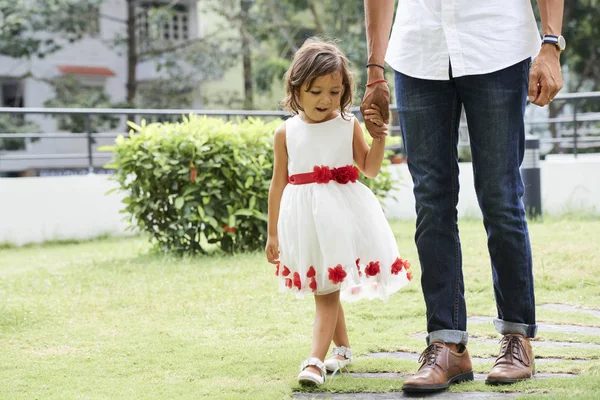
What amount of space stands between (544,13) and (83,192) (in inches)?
275

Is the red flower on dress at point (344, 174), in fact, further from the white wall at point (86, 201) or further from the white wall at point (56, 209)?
the white wall at point (56, 209)

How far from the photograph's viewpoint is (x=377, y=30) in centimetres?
300

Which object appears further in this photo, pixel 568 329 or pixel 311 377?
pixel 568 329

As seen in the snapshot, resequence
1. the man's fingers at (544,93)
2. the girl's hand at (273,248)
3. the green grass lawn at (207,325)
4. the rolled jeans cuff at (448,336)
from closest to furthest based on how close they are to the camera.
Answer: the man's fingers at (544,93)
the rolled jeans cuff at (448,336)
the green grass lawn at (207,325)
the girl's hand at (273,248)

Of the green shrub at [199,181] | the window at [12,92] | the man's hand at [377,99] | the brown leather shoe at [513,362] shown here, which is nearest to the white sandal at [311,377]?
the brown leather shoe at [513,362]

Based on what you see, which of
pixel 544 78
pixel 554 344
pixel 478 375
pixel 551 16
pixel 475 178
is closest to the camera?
pixel 544 78

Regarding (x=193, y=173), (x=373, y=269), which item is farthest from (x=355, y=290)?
(x=193, y=173)

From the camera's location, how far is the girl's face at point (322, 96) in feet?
10.6

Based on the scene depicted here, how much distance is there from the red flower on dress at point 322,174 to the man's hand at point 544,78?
2.66 feet

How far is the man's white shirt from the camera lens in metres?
2.84

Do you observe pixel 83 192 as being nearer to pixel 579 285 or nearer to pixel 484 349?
pixel 579 285

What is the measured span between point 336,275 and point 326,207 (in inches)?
9.3

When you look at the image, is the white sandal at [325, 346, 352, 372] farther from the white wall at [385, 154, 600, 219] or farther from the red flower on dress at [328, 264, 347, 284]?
the white wall at [385, 154, 600, 219]

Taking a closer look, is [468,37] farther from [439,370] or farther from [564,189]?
[564,189]
